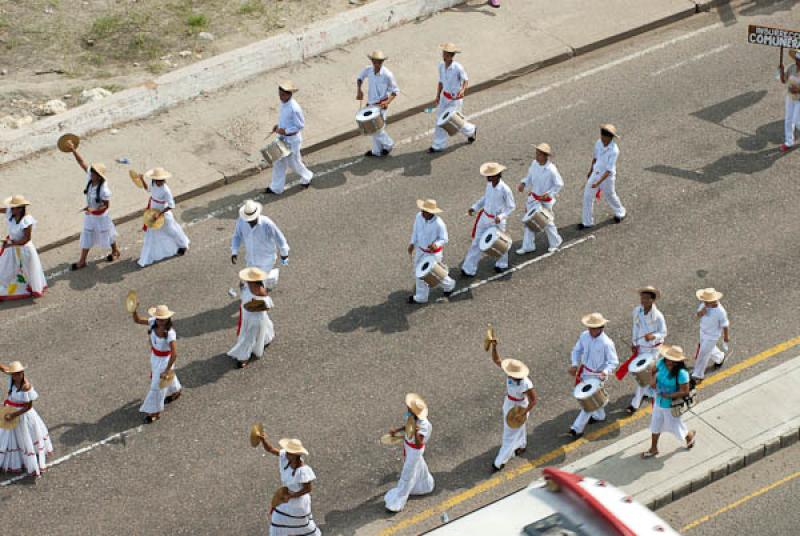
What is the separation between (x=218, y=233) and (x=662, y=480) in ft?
25.5

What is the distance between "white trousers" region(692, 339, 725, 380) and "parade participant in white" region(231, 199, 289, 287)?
5330mm

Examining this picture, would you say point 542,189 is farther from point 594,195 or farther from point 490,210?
point 594,195

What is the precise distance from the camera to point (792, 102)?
67.7 ft

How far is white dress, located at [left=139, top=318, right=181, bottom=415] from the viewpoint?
15.9 m

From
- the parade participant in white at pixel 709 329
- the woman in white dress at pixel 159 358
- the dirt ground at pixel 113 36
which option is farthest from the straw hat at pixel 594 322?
the dirt ground at pixel 113 36

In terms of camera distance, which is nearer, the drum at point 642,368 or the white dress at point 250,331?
the drum at point 642,368

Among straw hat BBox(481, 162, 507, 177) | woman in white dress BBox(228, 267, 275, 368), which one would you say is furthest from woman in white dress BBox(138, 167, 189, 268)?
straw hat BBox(481, 162, 507, 177)

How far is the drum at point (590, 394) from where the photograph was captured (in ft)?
50.4

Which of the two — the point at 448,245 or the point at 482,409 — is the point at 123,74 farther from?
the point at 482,409

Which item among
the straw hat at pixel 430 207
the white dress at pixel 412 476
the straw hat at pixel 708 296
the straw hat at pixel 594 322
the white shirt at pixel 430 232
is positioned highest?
the straw hat at pixel 430 207

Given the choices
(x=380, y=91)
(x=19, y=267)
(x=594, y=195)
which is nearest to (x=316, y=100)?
(x=380, y=91)

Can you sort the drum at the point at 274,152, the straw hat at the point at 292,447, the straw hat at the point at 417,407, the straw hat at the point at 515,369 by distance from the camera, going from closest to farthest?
the straw hat at the point at 292,447, the straw hat at the point at 417,407, the straw hat at the point at 515,369, the drum at the point at 274,152

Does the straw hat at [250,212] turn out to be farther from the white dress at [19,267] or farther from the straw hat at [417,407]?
the straw hat at [417,407]

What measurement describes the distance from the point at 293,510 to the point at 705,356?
5.48 m
